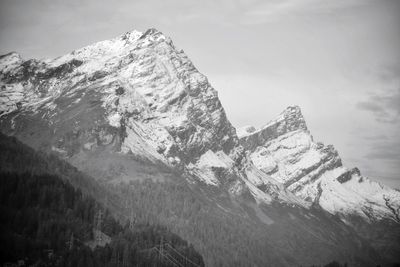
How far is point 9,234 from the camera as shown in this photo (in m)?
198

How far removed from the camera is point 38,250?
643 feet

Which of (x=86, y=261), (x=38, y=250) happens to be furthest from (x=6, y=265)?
(x=86, y=261)

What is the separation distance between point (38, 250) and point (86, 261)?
16.2 metres

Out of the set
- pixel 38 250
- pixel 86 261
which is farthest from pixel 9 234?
pixel 86 261

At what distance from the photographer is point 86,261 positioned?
19962 centimetres

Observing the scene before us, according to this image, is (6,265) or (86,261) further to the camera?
(86,261)

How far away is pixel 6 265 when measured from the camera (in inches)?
7195

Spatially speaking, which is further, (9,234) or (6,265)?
(9,234)

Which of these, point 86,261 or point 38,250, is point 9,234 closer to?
point 38,250

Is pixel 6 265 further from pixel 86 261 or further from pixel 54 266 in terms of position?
pixel 86 261

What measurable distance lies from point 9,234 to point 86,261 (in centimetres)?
2699

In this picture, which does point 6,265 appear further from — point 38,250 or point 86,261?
point 86,261

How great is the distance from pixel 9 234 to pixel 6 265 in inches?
669

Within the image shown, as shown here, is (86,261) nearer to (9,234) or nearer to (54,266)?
(54,266)
